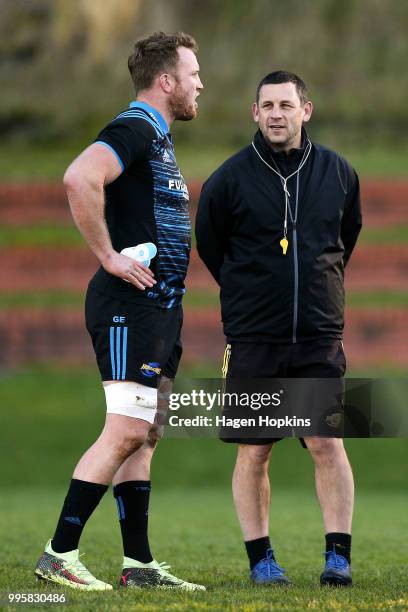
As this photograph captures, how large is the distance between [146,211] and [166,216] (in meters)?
0.09

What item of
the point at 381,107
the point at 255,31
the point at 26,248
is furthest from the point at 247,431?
the point at 255,31

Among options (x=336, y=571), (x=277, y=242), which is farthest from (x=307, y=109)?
(x=336, y=571)

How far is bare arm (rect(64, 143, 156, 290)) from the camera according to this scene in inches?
191

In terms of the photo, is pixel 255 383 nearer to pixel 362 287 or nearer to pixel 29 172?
pixel 362 287

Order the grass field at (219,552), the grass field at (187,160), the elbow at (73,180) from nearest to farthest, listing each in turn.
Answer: the grass field at (219,552) < the elbow at (73,180) < the grass field at (187,160)

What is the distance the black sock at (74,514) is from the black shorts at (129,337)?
0.41 m

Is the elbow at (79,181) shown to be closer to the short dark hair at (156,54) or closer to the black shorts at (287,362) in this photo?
the short dark hair at (156,54)

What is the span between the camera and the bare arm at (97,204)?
15.9 ft

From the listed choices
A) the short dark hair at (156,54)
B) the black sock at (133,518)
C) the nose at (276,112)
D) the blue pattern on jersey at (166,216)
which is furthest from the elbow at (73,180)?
the black sock at (133,518)

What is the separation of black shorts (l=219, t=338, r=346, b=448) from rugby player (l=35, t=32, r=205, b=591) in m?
0.28

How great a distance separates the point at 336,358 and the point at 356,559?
173 centimetres

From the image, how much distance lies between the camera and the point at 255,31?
1512 inches

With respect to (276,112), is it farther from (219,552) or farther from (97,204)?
(219,552)

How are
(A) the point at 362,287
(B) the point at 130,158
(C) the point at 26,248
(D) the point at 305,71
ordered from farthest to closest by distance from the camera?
(D) the point at 305,71, (C) the point at 26,248, (A) the point at 362,287, (B) the point at 130,158
